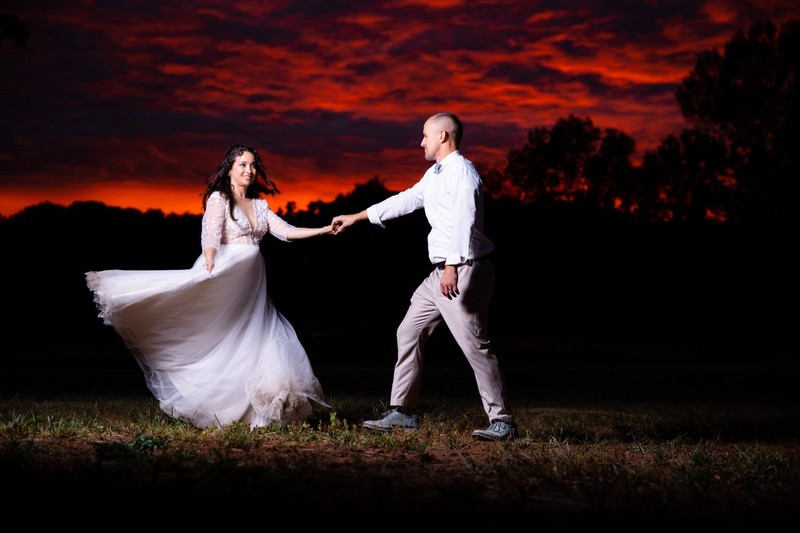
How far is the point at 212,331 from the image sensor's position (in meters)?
8.07

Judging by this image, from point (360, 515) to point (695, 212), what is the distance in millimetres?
39540

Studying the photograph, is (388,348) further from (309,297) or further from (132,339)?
(132,339)

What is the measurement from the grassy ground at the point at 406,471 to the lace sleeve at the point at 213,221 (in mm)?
1680

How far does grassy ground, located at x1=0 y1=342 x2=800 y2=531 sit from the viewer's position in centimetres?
478

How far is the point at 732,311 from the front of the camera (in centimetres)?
3434

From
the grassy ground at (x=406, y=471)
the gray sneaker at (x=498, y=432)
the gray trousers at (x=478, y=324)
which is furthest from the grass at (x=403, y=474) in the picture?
the gray trousers at (x=478, y=324)

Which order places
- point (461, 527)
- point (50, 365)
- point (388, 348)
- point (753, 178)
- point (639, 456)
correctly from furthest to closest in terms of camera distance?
point (753, 178)
point (388, 348)
point (50, 365)
point (639, 456)
point (461, 527)

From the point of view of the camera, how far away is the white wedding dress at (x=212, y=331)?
785 cm

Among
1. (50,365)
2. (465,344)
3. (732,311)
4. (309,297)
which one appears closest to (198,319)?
(465,344)

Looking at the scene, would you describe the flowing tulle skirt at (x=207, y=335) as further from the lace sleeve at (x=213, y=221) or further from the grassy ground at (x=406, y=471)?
the grassy ground at (x=406, y=471)

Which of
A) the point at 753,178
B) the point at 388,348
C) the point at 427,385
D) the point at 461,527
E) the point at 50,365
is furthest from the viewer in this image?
the point at 753,178

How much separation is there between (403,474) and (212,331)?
2.98 metres

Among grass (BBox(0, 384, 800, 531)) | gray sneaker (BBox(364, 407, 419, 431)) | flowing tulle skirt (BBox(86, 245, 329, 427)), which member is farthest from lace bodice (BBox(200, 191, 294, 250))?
gray sneaker (BBox(364, 407, 419, 431))

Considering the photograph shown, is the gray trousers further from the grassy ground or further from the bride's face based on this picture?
the bride's face
